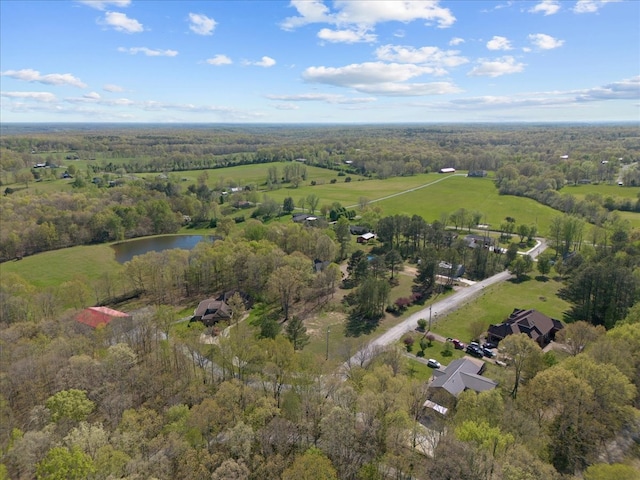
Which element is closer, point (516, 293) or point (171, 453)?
point (171, 453)

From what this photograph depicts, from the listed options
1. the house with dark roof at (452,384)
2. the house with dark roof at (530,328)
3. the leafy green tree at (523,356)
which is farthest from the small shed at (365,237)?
the leafy green tree at (523,356)

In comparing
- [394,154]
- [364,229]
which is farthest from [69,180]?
[394,154]

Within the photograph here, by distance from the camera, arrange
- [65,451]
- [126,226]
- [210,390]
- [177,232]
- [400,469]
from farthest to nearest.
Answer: [177,232]
[126,226]
[210,390]
[400,469]
[65,451]

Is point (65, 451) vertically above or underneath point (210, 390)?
above

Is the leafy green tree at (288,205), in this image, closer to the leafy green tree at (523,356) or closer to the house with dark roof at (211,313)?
the house with dark roof at (211,313)

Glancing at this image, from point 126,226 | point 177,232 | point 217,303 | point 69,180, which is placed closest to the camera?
point 217,303

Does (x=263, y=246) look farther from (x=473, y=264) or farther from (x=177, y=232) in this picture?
(x=177, y=232)
